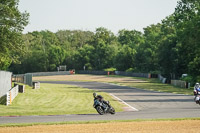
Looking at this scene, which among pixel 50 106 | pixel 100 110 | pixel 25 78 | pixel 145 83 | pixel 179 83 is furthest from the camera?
pixel 145 83

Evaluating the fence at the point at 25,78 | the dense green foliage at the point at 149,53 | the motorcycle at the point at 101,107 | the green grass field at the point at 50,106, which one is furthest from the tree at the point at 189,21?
the motorcycle at the point at 101,107

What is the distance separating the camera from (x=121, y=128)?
20625mm

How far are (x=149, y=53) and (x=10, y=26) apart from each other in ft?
262

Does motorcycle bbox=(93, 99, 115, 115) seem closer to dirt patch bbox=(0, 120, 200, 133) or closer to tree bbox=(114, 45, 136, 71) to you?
dirt patch bbox=(0, 120, 200, 133)

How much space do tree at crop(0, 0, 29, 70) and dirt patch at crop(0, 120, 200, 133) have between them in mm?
31209

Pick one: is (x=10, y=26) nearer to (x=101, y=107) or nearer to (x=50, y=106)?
(x=50, y=106)

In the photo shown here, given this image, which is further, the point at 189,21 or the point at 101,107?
the point at 189,21

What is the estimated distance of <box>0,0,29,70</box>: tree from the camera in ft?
167

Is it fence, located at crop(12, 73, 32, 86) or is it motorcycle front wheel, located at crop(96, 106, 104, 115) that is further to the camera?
fence, located at crop(12, 73, 32, 86)

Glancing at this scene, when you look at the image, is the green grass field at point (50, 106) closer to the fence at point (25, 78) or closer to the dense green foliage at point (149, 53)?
the dense green foliage at point (149, 53)

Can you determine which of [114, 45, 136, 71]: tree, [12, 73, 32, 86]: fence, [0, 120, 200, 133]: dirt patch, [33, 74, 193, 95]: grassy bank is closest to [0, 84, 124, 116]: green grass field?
[0, 120, 200, 133]: dirt patch

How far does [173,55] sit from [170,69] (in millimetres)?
3704

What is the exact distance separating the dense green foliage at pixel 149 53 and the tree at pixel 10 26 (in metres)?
7.76

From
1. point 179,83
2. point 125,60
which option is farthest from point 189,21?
point 125,60
